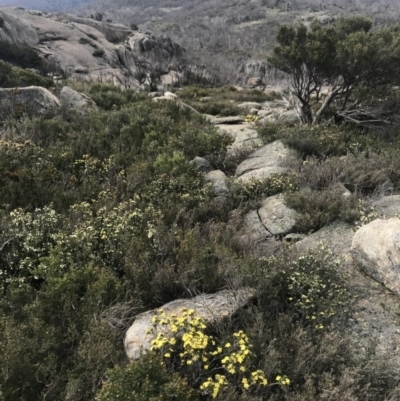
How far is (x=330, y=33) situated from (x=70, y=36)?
53.2m

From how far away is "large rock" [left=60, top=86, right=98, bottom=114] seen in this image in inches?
498

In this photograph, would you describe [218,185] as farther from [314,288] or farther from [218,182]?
[314,288]

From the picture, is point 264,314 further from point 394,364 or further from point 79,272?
point 79,272

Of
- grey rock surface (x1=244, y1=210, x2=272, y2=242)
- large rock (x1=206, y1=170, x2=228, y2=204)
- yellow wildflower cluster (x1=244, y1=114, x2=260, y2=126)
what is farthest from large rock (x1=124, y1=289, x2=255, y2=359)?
yellow wildflower cluster (x1=244, y1=114, x2=260, y2=126)

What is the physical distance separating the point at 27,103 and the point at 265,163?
8.58 meters

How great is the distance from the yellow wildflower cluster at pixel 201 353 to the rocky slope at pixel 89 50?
3840cm

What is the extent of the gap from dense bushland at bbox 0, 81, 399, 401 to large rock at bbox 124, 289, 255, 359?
12 centimetres

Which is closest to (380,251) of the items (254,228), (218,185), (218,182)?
(254,228)

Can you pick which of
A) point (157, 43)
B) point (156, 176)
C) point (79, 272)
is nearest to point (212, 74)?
point (157, 43)

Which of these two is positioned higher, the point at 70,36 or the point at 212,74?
the point at 70,36

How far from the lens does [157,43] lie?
2707 inches

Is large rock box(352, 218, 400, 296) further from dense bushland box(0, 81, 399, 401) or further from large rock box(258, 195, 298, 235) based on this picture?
large rock box(258, 195, 298, 235)

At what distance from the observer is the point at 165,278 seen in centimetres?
461

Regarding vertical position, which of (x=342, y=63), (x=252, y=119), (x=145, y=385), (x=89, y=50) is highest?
(x=342, y=63)
